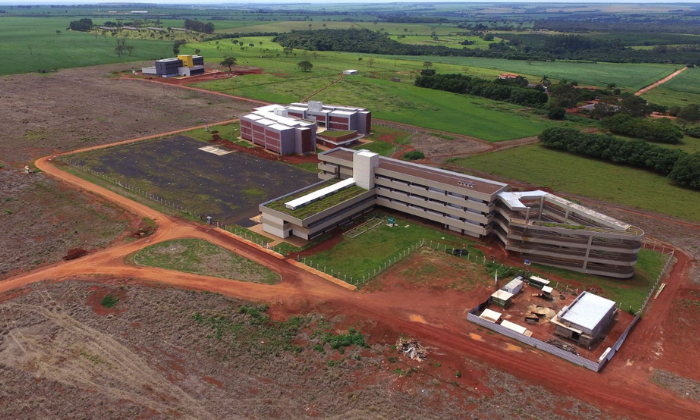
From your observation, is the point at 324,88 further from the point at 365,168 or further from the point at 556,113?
the point at 365,168

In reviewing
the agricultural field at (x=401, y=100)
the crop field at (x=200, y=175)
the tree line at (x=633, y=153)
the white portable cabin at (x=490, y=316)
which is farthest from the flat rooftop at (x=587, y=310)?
the agricultural field at (x=401, y=100)

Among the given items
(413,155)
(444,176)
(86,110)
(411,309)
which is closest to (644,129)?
(413,155)

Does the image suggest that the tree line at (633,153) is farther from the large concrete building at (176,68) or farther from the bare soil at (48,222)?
the large concrete building at (176,68)

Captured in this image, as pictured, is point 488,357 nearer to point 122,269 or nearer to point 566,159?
point 122,269

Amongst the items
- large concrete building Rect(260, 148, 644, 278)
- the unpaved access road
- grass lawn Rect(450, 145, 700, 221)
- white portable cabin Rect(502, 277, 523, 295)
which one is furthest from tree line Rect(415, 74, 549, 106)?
white portable cabin Rect(502, 277, 523, 295)

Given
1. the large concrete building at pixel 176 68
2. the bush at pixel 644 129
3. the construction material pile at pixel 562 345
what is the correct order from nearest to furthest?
the construction material pile at pixel 562 345 → the bush at pixel 644 129 → the large concrete building at pixel 176 68

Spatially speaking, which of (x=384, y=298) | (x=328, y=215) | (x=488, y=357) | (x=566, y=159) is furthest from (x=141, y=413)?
(x=566, y=159)

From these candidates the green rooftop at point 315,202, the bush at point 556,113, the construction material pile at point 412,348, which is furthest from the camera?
the bush at point 556,113
